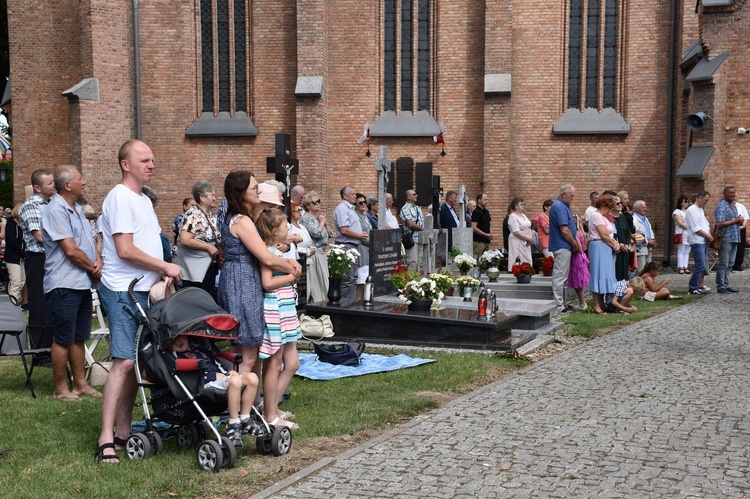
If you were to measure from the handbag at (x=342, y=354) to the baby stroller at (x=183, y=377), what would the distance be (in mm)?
3155

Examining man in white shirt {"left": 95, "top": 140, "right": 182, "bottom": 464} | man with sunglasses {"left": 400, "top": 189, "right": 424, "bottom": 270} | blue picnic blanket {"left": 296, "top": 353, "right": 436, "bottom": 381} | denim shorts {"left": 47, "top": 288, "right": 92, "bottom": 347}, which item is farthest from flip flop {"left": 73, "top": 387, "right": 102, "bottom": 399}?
man with sunglasses {"left": 400, "top": 189, "right": 424, "bottom": 270}

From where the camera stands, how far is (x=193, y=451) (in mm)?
5805

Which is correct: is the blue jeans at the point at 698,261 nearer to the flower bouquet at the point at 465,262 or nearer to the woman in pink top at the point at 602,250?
the woman in pink top at the point at 602,250

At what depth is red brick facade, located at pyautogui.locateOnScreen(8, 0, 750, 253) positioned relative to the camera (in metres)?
22.5

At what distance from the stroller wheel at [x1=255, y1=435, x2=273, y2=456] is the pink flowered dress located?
28.6 ft

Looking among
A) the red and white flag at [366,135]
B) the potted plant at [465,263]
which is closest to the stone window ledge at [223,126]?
the red and white flag at [366,135]

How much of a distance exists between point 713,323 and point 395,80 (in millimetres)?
13742

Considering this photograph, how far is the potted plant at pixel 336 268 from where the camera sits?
452 inches

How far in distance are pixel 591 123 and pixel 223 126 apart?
1010cm

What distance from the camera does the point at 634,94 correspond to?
2267 centimetres

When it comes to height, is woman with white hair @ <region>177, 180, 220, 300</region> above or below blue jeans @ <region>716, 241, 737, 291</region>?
above

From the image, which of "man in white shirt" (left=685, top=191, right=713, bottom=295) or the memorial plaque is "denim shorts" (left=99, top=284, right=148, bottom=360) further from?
"man in white shirt" (left=685, top=191, right=713, bottom=295)

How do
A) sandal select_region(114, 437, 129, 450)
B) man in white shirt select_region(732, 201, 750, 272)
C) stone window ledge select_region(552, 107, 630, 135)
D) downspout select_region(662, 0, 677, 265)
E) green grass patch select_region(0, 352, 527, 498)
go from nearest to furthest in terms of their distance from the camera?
green grass patch select_region(0, 352, 527, 498) → sandal select_region(114, 437, 129, 450) → man in white shirt select_region(732, 201, 750, 272) → downspout select_region(662, 0, 677, 265) → stone window ledge select_region(552, 107, 630, 135)

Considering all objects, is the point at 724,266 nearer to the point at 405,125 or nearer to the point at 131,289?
the point at 405,125
